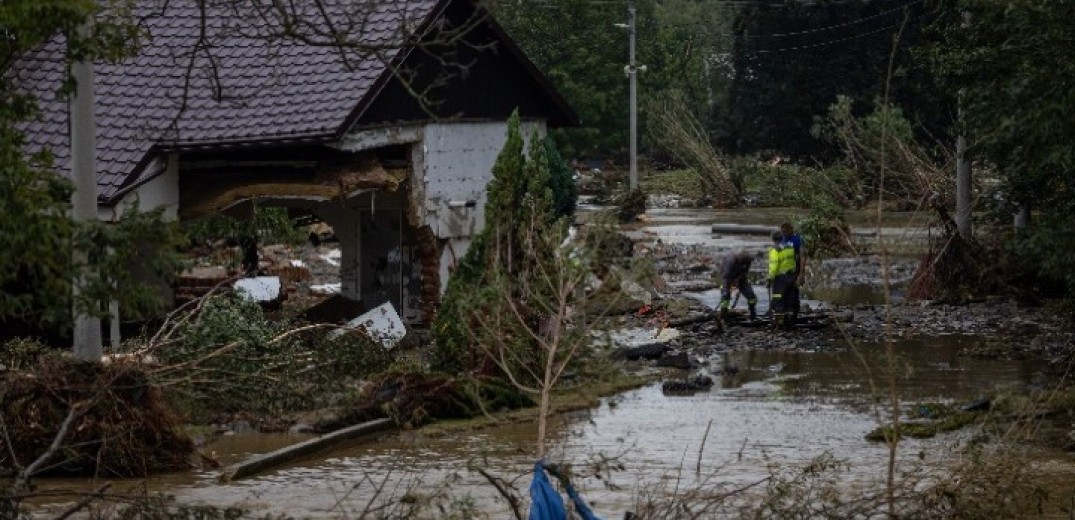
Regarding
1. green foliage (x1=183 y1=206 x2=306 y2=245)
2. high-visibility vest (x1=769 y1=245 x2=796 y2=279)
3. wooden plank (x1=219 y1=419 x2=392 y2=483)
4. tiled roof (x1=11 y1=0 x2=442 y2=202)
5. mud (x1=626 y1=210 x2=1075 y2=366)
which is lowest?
wooden plank (x1=219 y1=419 x2=392 y2=483)

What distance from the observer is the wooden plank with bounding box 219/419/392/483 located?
16203 mm

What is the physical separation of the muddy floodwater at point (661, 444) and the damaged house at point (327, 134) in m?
5.04

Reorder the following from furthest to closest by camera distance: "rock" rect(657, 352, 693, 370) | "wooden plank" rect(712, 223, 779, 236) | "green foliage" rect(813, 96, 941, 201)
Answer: "wooden plank" rect(712, 223, 779, 236) → "green foliage" rect(813, 96, 941, 201) → "rock" rect(657, 352, 693, 370)

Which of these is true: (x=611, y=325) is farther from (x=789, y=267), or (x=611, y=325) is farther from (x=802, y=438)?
(x=789, y=267)

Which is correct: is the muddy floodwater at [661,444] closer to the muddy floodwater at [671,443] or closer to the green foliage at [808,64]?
the muddy floodwater at [671,443]

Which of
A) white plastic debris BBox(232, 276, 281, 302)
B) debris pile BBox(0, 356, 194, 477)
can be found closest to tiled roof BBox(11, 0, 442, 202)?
white plastic debris BBox(232, 276, 281, 302)

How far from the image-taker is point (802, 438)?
17844 millimetres

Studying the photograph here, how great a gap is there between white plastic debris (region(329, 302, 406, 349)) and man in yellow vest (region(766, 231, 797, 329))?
18.6 ft

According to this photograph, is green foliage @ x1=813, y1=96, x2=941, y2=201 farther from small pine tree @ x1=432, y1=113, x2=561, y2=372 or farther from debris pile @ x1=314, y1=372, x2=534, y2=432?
debris pile @ x1=314, y1=372, x2=534, y2=432

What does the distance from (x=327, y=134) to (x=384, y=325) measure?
2826mm

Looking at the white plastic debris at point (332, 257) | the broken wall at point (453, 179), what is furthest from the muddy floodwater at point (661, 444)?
the white plastic debris at point (332, 257)

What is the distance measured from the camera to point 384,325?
23.9 meters

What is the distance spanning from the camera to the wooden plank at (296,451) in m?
16.2

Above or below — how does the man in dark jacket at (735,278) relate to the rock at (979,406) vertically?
above
